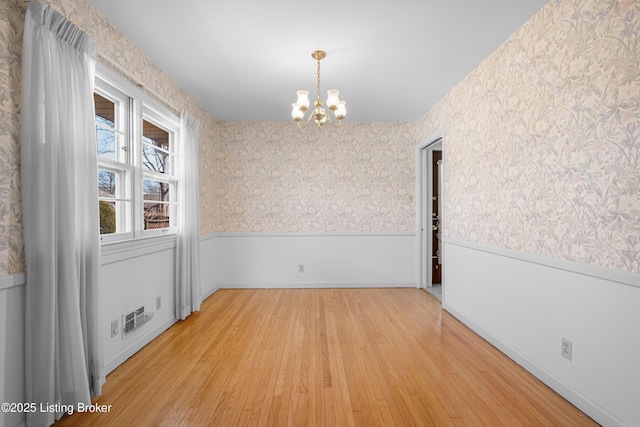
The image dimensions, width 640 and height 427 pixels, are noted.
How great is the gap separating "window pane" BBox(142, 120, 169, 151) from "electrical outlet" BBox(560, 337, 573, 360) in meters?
3.86

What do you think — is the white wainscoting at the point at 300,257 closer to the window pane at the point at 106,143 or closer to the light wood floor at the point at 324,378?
the light wood floor at the point at 324,378

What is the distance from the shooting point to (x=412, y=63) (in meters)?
3.16

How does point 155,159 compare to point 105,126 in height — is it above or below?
below

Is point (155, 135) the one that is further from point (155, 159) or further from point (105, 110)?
point (105, 110)

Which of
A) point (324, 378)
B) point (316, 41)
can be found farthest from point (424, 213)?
point (324, 378)

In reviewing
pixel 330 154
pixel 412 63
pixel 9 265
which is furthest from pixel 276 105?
pixel 9 265

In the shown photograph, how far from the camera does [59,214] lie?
1.86 metres

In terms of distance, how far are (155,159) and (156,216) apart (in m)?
0.60

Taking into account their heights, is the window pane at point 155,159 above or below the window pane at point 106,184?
above

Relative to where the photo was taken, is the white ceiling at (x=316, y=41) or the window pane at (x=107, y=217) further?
the window pane at (x=107, y=217)

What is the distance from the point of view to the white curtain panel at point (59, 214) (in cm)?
174

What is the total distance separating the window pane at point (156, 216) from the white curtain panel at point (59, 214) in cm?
108

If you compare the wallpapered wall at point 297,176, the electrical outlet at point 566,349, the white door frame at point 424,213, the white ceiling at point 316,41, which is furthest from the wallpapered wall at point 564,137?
the wallpapered wall at point 297,176

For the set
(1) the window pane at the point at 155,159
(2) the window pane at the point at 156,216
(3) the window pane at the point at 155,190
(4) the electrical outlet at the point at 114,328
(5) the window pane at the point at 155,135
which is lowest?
(4) the electrical outlet at the point at 114,328
